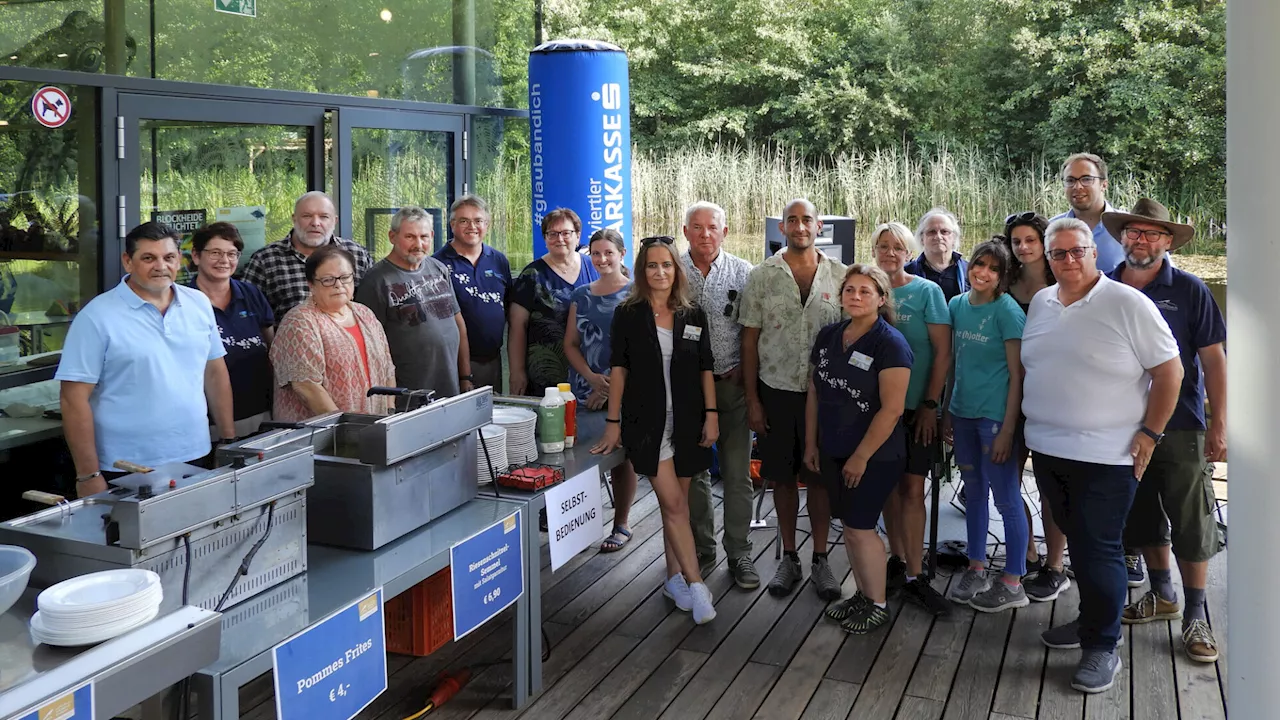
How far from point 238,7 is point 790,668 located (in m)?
3.97

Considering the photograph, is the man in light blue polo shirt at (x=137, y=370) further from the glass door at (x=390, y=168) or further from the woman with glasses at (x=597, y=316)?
the glass door at (x=390, y=168)

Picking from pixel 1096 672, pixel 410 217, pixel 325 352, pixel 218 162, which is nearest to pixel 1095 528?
pixel 1096 672

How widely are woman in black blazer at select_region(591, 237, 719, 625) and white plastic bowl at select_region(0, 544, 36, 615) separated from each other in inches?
84.1

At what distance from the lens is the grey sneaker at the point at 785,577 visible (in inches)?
183

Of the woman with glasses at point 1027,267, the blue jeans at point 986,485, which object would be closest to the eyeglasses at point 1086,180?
the woman with glasses at point 1027,267

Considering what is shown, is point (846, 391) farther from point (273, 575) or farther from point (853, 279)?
point (273, 575)

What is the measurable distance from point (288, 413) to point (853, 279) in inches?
81.0

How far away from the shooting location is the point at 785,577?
4.72 meters

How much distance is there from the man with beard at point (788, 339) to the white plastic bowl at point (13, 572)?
2.86 meters

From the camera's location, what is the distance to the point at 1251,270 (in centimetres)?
199

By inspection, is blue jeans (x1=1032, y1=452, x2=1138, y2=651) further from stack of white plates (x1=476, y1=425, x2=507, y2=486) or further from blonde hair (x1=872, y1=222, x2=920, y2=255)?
stack of white plates (x1=476, y1=425, x2=507, y2=486)

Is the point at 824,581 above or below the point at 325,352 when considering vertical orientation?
below

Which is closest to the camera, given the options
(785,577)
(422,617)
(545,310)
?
(422,617)

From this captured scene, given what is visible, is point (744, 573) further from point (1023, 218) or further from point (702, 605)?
point (1023, 218)
